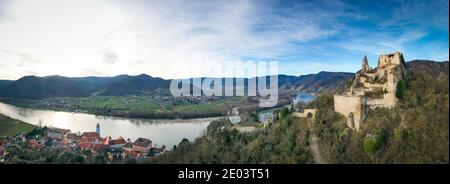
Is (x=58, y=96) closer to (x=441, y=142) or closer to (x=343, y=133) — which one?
(x=343, y=133)

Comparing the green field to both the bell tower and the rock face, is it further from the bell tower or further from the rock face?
the bell tower

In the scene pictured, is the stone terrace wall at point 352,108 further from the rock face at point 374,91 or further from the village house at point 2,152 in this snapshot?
the village house at point 2,152

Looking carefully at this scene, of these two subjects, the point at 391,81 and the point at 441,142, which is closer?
the point at 441,142

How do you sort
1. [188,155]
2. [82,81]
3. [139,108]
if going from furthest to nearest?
1. [82,81]
2. [139,108]
3. [188,155]

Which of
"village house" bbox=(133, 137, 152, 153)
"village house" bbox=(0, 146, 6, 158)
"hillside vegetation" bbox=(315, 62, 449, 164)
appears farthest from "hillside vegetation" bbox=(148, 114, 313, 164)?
"village house" bbox=(0, 146, 6, 158)

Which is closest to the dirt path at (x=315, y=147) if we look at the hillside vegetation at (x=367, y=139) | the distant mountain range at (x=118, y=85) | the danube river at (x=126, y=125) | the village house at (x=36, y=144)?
the hillside vegetation at (x=367, y=139)
